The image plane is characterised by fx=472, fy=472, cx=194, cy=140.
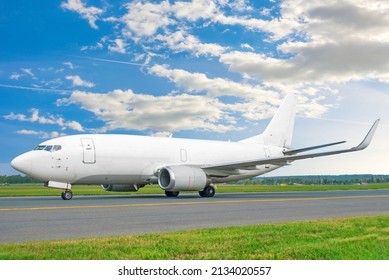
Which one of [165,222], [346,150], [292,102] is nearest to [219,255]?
[165,222]

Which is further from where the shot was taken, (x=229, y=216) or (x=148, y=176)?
(x=148, y=176)

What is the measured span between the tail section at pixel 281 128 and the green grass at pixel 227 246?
2702 centimetres

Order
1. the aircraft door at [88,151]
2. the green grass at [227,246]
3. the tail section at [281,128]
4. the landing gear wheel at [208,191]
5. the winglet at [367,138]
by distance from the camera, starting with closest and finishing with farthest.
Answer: the green grass at [227,246] → the aircraft door at [88,151] → the winglet at [367,138] → the landing gear wheel at [208,191] → the tail section at [281,128]

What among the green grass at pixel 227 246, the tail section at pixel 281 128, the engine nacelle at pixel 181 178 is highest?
the tail section at pixel 281 128

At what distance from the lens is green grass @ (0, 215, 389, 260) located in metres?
6.95

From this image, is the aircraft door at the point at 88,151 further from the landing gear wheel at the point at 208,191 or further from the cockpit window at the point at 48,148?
the landing gear wheel at the point at 208,191

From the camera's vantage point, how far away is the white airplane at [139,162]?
2367 cm

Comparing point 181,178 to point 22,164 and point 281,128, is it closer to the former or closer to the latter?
point 22,164

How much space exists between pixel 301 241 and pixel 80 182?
720 inches

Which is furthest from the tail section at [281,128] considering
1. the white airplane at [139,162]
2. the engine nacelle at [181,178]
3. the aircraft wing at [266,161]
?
the engine nacelle at [181,178]

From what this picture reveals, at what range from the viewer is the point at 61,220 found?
12.6m

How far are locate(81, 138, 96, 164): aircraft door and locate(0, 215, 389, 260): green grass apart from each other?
15842mm

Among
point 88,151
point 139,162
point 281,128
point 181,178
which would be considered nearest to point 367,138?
point 281,128

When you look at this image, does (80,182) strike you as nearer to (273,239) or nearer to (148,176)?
(148,176)
